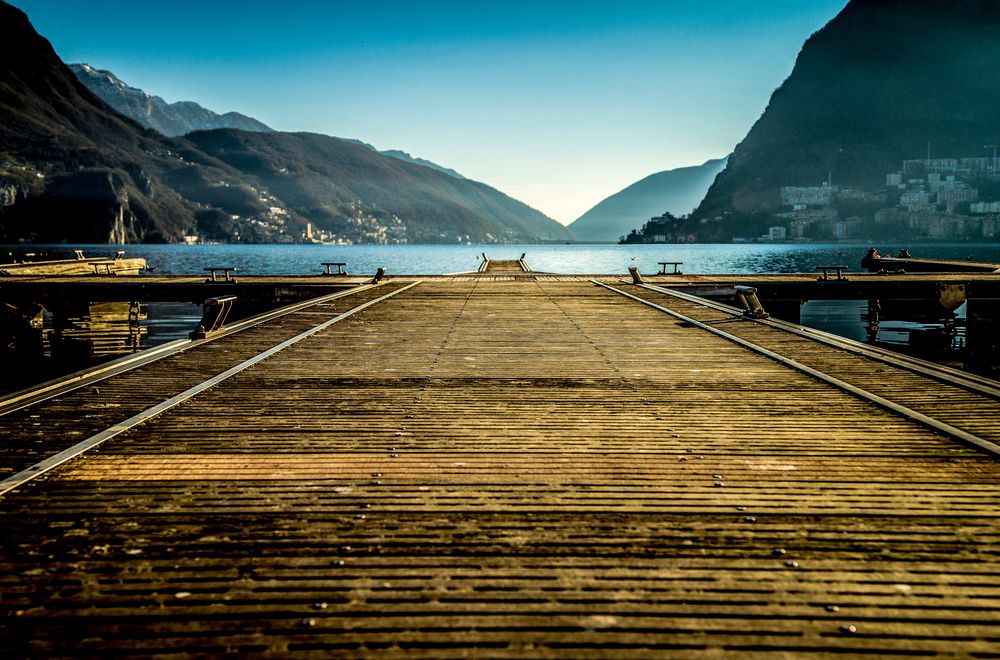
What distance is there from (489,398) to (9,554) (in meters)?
4.85

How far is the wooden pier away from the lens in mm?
3096

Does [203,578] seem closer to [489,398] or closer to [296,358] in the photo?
[489,398]

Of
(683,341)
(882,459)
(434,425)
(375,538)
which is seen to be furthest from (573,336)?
(375,538)

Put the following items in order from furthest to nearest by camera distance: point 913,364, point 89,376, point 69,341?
point 69,341 < point 913,364 < point 89,376

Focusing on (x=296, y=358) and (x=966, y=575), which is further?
(x=296, y=358)

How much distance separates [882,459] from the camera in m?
5.48

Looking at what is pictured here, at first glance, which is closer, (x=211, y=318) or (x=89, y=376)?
(x=89, y=376)

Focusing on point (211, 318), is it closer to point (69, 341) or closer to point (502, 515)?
point (502, 515)

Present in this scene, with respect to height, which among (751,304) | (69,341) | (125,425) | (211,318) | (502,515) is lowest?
(69,341)

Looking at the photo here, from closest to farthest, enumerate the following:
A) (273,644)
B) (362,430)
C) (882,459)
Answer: (273,644)
(882,459)
(362,430)

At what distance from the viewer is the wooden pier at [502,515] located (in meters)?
3.10

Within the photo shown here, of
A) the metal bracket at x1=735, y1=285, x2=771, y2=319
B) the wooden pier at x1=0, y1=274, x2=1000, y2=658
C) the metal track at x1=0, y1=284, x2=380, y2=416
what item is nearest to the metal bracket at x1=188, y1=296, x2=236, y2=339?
the metal track at x1=0, y1=284, x2=380, y2=416

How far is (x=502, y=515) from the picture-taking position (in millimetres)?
4301

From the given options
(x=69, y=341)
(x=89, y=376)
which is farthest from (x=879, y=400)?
(x=69, y=341)
